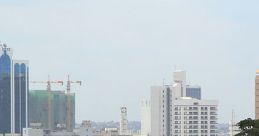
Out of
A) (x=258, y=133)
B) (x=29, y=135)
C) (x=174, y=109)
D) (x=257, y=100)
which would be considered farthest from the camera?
(x=29, y=135)

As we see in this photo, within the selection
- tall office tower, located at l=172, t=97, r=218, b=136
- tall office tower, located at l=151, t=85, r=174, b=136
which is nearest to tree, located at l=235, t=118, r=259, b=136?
tall office tower, located at l=151, t=85, r=174, b=136

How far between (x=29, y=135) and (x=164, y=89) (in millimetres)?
41421

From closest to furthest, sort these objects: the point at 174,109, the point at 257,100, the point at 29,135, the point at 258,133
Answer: the point at 258,133, the point at 257,100, the point at 174,109, the point at 29,135

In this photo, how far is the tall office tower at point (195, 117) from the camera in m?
159

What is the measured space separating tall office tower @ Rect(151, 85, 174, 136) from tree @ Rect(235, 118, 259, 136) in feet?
420

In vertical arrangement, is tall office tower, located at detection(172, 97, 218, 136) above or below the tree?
below

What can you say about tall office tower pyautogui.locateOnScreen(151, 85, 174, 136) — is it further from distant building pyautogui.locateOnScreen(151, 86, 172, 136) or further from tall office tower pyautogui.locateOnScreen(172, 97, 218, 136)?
tall office tower pyautogui.locateOnScreen(172, 97, 218, 136)

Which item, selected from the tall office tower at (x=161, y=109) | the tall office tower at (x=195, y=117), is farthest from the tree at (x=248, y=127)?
the tall office tower at (x=195, y=117)

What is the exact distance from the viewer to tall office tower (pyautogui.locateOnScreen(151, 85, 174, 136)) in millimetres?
158500

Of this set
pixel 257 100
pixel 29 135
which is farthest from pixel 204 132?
pixel 257 100

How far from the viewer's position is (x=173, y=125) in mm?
160000

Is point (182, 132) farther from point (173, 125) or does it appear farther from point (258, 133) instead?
point (258, 133)

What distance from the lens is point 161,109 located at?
159750 mm

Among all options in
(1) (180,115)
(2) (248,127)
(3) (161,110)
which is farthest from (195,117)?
(2) (248,127)
